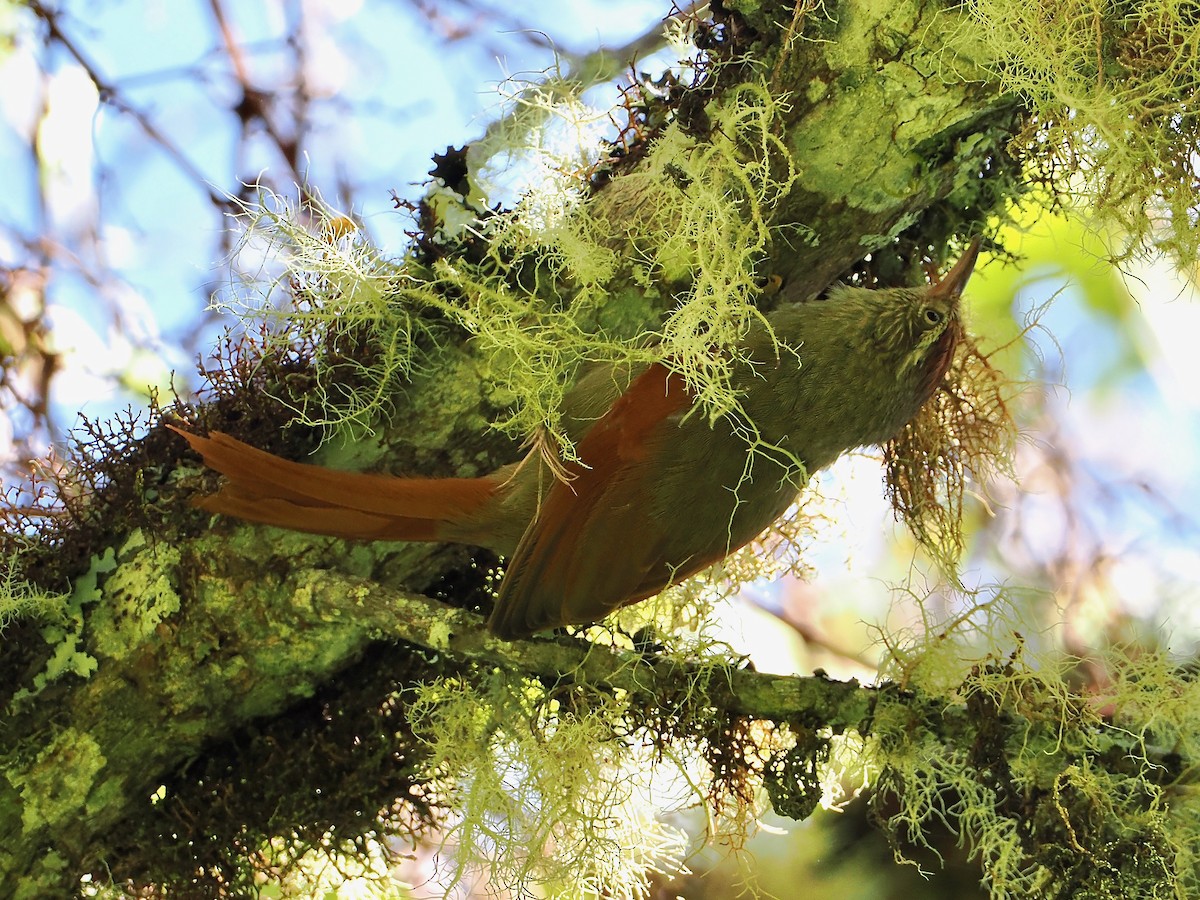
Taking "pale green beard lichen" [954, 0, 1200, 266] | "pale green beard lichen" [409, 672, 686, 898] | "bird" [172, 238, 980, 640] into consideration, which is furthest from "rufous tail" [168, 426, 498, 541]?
"pale green beard lichen" [954, 0, 1200, 266]

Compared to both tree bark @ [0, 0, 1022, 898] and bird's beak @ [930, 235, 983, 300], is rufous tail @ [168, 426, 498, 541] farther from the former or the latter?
bird's beak @ [930, 235, 983, 300]

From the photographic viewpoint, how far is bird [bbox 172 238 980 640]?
1.64 meters

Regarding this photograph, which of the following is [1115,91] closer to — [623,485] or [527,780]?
[623,485]

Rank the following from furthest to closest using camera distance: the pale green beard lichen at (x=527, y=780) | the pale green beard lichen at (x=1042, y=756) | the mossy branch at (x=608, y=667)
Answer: the pale green beard lichen at (x=527, y=780) < the mossy branch at (x=608, y=667) < the pale green beard lichen at (x=1042, y=756)

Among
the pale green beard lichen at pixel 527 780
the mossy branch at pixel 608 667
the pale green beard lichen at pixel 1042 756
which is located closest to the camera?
the pale green beard lichen at pixel 1042 756

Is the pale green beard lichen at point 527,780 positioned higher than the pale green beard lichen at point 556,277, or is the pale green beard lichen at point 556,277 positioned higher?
the pale green beard lichen at point 556,277

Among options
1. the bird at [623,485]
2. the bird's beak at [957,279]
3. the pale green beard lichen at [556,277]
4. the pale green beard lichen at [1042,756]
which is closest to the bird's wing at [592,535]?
the bird at [623,485]

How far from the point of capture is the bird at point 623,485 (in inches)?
64.4

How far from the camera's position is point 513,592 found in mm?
1646

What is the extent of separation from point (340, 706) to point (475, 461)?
1.77 feet

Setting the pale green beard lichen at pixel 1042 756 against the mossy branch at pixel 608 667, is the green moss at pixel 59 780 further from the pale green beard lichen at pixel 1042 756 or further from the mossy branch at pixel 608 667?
the pale green beard lichen at pixel 1042 756

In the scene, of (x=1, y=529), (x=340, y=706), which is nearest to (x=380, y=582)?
(x=340, y=706)

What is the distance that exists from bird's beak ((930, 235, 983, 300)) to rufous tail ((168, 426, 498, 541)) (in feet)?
2.82

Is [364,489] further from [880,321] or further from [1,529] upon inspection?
[880,321]
